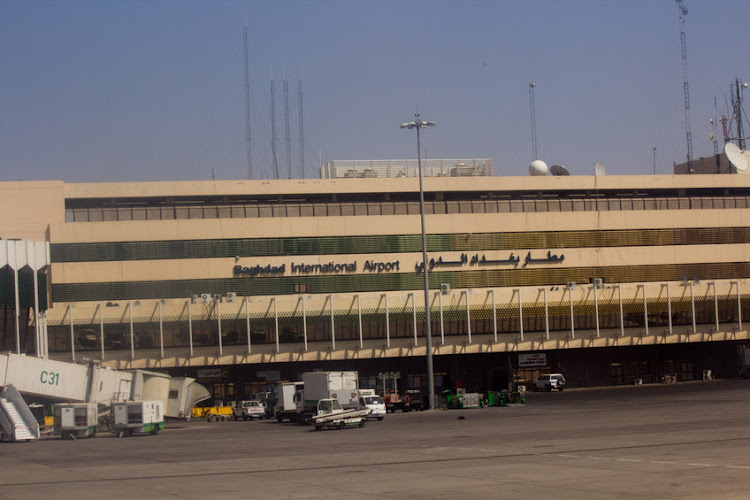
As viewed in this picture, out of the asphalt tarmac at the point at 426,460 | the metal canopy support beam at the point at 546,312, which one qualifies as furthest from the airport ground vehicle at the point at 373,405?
the metal canopy support beam at the point at 546,312

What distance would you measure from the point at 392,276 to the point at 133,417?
32.6 metres

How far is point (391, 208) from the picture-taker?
7806cm

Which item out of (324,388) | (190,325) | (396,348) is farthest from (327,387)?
(396,348)

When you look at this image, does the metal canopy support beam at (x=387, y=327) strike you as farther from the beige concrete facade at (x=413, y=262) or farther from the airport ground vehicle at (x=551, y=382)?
the airport ground vehicle at (x=551, y=382)

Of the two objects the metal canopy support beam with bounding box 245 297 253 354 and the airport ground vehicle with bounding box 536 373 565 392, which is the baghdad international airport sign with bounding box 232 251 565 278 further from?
the airport ground vehicle with bounding box 536 373 565 392

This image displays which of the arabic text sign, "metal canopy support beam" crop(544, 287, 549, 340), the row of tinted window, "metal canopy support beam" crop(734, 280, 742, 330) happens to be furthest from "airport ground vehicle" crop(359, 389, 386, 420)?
"metal canopy support beam" crop(734, 280, 742, 330)

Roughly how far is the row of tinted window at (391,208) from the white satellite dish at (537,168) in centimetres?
364

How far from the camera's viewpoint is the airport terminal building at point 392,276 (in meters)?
71.2

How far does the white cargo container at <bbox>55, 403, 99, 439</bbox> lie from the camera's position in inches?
1882

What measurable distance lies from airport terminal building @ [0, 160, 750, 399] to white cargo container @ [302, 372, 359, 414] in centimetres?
1940

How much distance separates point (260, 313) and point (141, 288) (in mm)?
9775

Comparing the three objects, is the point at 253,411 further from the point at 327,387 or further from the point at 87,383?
the point at 87,383

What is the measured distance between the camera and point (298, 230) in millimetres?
75125

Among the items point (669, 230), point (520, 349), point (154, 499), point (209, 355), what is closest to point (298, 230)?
point (209, 355)
